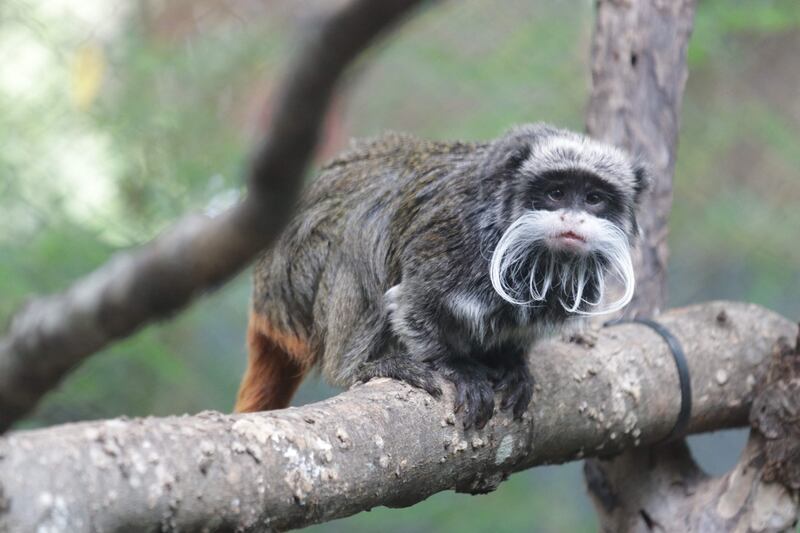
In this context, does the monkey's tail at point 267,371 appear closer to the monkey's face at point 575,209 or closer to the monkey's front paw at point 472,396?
the monkey's front paw at point 472,396

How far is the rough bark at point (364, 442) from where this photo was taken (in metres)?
1.50

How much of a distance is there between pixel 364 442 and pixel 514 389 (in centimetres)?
62

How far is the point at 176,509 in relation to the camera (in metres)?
1.62

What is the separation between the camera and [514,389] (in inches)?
99.4

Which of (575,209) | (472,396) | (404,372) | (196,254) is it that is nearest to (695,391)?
(575,209)

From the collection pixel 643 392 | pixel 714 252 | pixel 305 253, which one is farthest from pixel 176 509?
pixel 714 252

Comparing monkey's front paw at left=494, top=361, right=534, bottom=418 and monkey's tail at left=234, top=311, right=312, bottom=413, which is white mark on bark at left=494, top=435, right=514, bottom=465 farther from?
monkey's tail at left=234, top=311, right=312, bottom=413

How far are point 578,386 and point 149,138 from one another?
2871 millimetres

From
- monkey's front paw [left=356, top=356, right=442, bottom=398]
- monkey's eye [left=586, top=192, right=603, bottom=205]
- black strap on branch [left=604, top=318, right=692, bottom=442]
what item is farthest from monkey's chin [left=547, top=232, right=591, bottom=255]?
black strap on branch [left=604, top=318, right=692, bottom=442]

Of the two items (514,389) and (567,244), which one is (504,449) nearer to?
(514,389)

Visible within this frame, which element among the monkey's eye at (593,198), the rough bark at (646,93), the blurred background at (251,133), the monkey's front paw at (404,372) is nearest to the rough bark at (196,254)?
the monkey's front paw at (404,372)

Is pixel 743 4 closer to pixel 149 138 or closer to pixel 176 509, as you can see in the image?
pixel 149 138

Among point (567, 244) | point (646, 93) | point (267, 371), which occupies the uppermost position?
point (646, 93)

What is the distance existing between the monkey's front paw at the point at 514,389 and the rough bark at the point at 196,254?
1.58 metres
